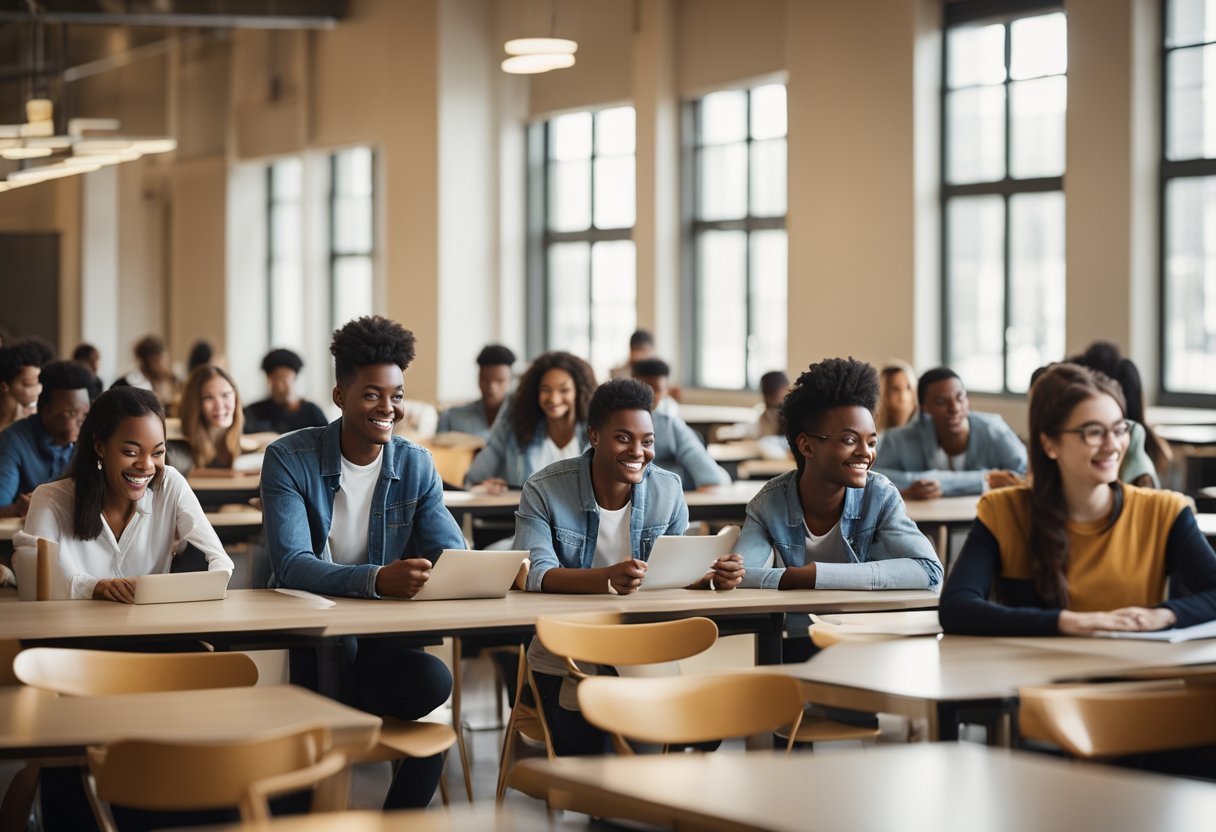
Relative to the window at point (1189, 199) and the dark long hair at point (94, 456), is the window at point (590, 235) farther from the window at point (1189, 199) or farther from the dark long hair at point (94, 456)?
the dark long hair at point (94, 456)

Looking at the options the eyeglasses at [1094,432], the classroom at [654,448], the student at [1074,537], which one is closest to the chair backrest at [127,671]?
the classroom at [654,448]

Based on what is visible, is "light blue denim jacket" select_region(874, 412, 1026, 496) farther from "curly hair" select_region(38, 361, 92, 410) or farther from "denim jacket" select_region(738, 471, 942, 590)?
"curly hair" select_region(38, 361, 92, 410)

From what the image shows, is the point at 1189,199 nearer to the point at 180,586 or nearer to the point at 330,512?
the point at 330,512

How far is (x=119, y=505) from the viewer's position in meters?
4.27

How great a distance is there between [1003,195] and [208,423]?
5223 mm

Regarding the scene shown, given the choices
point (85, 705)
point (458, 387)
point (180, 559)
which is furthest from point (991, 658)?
point (458, 387)

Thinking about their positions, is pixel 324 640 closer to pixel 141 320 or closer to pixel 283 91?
pixel 283 91

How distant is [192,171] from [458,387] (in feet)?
18.0

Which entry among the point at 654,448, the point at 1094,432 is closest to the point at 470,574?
the point at 1094,432

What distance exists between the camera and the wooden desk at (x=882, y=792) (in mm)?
2146

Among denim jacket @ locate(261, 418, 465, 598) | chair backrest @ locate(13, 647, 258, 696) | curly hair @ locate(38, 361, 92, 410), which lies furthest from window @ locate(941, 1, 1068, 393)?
chair backrest @ locate(13, 647, 258, 696)

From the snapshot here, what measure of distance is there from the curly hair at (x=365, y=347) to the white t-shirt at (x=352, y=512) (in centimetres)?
24

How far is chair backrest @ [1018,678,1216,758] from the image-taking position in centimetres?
276

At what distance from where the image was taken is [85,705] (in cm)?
292
